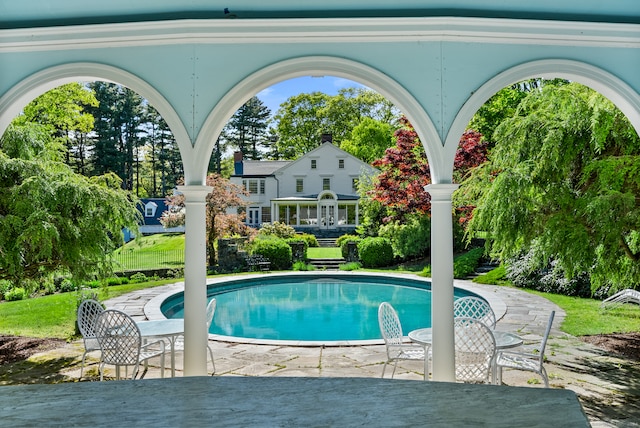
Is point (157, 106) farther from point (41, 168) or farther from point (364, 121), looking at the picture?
point (364, 121)

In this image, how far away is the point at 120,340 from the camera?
5.10 meters

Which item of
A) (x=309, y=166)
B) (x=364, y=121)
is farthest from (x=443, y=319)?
(x=364, y=121)

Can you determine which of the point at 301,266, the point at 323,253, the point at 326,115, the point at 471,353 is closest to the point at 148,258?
the point at 301,266

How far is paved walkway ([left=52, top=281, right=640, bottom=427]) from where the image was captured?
4891 millimetres

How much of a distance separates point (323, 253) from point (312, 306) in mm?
9723

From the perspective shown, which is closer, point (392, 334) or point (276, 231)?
point (392, 334)

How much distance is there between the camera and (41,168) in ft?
21.8

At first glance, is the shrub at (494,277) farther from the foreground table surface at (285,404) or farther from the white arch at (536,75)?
the foreground table surface at (285,404)

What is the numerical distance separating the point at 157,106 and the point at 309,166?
2650cm

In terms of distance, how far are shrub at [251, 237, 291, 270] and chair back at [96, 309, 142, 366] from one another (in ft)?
42.7

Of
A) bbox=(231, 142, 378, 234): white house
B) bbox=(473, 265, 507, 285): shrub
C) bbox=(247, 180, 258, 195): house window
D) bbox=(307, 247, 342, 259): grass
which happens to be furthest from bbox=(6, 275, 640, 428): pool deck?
bbox=(247, 180, 258, 195): house window

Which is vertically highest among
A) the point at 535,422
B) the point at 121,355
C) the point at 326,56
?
the point at 326,56

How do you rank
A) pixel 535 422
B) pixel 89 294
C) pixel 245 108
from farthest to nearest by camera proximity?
1. pixel 245 108
2. pixel 89 294
3. pixel 535 422

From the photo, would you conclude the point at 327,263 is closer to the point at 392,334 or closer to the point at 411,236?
the point at 411,236
